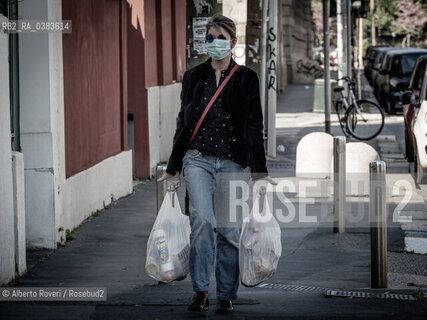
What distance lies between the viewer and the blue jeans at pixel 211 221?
6.39 m

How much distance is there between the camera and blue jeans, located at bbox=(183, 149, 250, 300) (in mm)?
6395

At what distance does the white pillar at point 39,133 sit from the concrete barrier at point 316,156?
6.53m

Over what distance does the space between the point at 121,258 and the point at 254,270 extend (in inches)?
109

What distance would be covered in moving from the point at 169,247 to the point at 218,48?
1334 millimetres

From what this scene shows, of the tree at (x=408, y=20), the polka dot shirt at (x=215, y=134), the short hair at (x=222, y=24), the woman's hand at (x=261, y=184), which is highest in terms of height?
the tree at (x=408, y=20)

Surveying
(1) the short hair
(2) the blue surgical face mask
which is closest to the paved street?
(2) the blue surgical face mask

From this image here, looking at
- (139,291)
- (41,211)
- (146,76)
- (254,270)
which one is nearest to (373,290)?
(254,270)

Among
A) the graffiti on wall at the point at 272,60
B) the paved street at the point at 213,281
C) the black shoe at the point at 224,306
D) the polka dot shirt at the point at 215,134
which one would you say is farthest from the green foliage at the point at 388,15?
the black shoe at the point at 224,306

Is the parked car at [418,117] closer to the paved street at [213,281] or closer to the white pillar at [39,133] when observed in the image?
the paved street at [213,281]

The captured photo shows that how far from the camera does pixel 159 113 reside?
1667 cm

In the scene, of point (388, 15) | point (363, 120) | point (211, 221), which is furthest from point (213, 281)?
point (388, 15)

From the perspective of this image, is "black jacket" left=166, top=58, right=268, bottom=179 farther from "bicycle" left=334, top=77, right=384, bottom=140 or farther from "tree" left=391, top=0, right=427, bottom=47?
"tree" left=391, top=0, right=427, bottom=47

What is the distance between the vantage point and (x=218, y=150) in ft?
20.9

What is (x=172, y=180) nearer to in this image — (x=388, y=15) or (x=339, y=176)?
(x=339, y=176)
